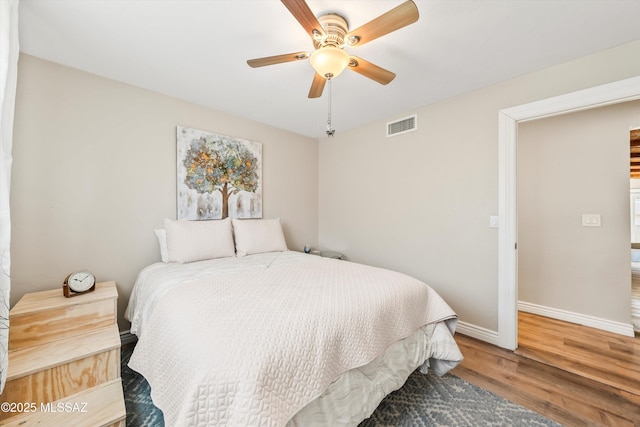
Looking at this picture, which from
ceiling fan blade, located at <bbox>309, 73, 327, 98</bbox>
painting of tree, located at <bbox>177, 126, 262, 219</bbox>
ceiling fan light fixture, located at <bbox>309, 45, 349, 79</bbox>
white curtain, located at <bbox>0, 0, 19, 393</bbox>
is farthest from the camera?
painting of tree, located at <bbox>177, 126, 262, 219</bbox>

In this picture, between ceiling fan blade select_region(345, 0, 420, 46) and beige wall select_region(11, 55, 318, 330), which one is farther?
beige wall select_region(11, 55, 318, 330)

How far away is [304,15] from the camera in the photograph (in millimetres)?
1176

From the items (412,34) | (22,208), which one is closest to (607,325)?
(412,34)

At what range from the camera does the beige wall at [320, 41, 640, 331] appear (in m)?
2.01

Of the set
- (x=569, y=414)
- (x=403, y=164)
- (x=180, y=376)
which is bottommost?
(x=569, y=414)

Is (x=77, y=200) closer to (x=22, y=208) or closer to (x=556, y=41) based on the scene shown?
(x=22, y=208)

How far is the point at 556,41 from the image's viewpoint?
1.65 m

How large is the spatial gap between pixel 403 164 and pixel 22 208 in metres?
3.40

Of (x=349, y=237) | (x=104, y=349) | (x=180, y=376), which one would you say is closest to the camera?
(x=180, y=376)

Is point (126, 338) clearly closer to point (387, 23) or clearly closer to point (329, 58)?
point (329, 58)

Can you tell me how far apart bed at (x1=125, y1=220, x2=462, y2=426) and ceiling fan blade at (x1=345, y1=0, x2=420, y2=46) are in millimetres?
1440

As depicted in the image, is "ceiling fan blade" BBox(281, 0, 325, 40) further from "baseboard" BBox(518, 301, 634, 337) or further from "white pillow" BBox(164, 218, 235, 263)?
"baseboard" BBox(518, 301, 634, 337)

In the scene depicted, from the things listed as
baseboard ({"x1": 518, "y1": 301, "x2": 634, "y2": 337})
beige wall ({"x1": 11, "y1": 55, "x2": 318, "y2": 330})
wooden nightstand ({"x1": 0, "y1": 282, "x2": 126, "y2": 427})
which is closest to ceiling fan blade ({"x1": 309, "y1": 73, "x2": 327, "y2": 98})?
beige wall ({"x1": 11, "y1": 55, "x2": 318, "y2": 330})

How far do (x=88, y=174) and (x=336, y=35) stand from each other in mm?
2255
